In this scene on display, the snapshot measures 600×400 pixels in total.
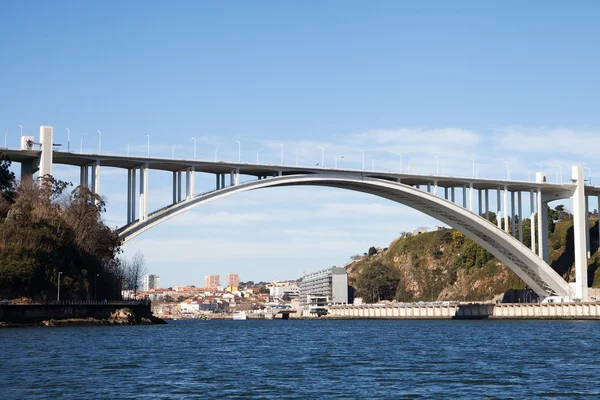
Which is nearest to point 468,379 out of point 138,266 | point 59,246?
point 59,246

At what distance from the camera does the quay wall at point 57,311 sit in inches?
2383

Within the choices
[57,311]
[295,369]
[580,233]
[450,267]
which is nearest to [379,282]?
[450,267]

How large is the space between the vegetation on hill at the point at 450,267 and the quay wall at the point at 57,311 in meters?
54.1

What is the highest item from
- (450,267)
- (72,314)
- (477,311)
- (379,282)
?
(450,267)

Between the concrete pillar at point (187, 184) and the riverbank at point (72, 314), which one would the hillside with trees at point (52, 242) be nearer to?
the riverbank at point (72, 314)

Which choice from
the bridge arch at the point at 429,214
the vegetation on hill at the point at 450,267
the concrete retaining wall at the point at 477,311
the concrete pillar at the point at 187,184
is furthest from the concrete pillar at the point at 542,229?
the concrete pillar at the point at 187,184

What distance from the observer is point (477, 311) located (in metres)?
103

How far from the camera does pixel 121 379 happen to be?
2864 centimetres

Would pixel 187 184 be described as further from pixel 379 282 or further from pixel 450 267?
pixel 379 282

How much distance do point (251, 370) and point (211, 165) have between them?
4002 cm

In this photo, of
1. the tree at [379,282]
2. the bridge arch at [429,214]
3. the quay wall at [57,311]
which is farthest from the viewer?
the tree at [379,282]

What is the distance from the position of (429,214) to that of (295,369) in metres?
53.8

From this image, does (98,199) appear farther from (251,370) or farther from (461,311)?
(461,311)

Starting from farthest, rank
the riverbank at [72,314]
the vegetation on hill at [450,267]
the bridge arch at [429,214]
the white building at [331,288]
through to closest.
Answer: the white building at [331,288]
the vegetation on hill at [450,267]
the bridge arch at [429,214]
the riverbank at [72,314]
